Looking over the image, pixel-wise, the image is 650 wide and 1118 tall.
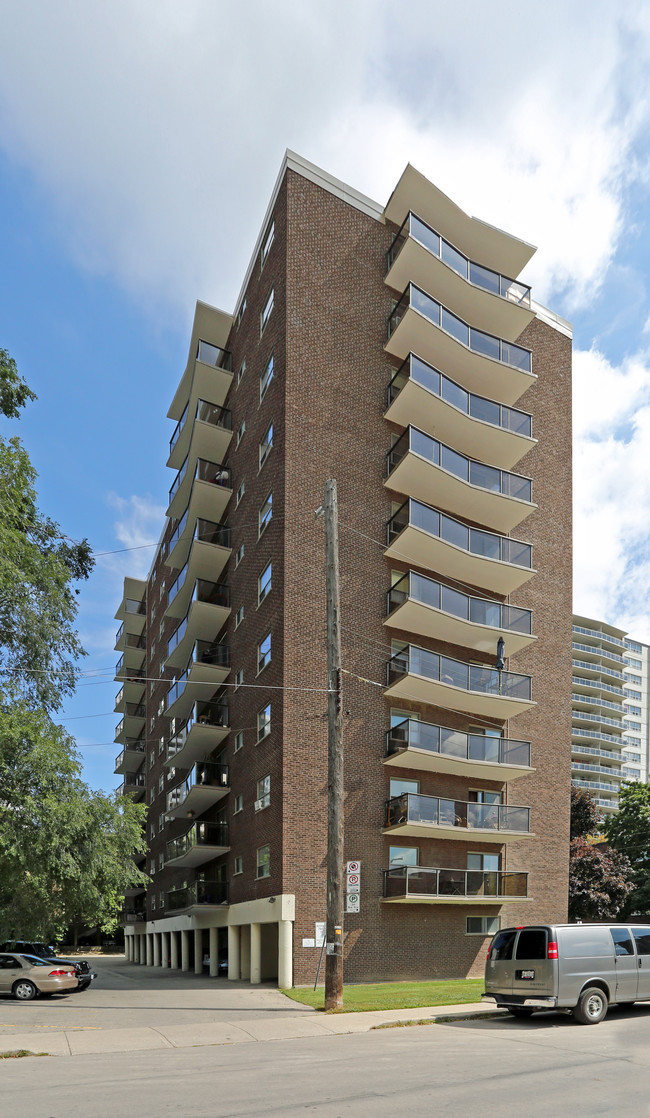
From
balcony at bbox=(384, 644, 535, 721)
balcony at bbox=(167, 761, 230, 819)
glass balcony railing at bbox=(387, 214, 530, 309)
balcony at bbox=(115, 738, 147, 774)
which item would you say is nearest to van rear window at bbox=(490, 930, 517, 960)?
balcony at bbox=(384, 644, 535, 721)

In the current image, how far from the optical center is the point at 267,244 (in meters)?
31.6

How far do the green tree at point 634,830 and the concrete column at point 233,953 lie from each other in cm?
3412

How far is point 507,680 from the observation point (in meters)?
29.1

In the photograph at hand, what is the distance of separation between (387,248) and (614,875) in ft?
100.0

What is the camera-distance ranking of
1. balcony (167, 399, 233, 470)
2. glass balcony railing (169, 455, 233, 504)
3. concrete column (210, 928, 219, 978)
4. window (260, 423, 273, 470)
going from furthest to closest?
balcony (167, 399, 233, 470)
glass balcony railing (169, 455, 233, 504)
concrete column (210, 928, 219, 978)
window (260, 423, 273, 470)

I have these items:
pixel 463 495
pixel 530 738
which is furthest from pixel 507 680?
pixel 463 495

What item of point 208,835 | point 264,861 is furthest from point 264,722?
point 208,835

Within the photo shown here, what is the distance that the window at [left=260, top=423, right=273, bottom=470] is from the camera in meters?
28.8

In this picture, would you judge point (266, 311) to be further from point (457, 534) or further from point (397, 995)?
point (397, 995)

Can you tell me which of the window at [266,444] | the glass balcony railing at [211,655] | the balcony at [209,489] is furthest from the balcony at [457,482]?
the glass balcony railing at [211,655]

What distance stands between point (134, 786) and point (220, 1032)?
4685 centimetres

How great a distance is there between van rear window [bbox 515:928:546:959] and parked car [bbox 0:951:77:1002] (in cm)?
1425

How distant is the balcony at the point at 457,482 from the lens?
27.8 m

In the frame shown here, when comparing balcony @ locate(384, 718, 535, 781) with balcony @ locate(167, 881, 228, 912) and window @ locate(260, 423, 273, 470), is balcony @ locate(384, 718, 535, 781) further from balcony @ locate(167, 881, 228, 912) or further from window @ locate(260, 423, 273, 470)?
window @ locate(260, 423, 273, 470)
